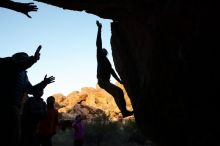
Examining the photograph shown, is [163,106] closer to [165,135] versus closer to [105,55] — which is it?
[165,135]

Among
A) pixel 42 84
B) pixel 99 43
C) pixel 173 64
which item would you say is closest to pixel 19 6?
pixel 42 84

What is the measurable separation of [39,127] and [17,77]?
4803 millimetres

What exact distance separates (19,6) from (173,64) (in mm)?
3159

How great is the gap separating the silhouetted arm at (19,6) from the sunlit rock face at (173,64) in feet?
6.75

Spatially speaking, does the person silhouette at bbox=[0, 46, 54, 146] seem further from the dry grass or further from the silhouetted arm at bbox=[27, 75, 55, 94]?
the dry grass

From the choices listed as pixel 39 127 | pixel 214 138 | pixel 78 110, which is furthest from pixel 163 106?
pixel 78 110

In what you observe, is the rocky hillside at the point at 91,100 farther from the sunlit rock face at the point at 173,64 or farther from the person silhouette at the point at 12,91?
the person silhouette at the point at 12,91

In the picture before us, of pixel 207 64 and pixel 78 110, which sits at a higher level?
pixel 78 110

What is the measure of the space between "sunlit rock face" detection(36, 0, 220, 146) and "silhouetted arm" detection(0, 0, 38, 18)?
206cm

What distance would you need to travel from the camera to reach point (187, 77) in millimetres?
7953

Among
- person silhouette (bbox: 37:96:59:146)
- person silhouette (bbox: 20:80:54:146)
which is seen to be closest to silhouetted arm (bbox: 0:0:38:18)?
person silhouette (bbox: 20:80:54:146)

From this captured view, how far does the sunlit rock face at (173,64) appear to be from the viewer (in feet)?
25.4

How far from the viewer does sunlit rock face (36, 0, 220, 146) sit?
775 cm

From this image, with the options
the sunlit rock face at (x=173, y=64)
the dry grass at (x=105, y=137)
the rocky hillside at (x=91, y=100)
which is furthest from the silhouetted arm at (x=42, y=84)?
the rocky hillside at (x=91, y=100)
